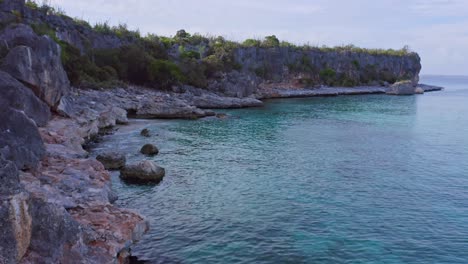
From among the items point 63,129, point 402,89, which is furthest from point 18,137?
point 402,89

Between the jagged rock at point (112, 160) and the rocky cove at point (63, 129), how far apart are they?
2026 millimetres

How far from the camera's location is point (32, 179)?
69.6ft

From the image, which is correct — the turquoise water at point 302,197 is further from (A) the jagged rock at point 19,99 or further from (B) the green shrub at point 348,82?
(B) the green shrub at point 348,82

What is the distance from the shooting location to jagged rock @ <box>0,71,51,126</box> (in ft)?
88.4

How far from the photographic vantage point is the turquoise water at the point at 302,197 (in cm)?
2114

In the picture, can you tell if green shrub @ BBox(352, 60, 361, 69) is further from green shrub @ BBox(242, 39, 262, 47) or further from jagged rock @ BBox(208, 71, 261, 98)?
jagged rock @ BBox(208, 71, 261, 98)

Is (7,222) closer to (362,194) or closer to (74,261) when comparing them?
(74,261)

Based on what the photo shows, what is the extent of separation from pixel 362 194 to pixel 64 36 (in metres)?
81.9

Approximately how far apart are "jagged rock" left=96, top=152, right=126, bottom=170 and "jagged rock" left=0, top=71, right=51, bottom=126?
20.4 ft

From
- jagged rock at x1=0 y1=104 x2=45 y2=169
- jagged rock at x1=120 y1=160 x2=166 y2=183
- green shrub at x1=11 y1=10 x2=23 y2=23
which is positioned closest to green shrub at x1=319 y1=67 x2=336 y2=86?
green shrub at x1=11 y1=10 x2=23 y2=23

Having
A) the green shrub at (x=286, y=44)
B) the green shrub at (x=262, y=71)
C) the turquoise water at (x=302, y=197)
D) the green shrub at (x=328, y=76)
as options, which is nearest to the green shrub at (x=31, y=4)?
the turquoise water at (x=302, y=197)

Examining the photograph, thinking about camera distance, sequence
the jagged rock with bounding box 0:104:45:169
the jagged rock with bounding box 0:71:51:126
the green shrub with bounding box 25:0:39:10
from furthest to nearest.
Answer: the green shrub with bounding box 25:0:39:10
the jagged rock with bounding box 0:71:51:126
the jagged rock with bounding box 0:104:45:169

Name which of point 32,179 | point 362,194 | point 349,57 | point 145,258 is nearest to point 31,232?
point 145,258

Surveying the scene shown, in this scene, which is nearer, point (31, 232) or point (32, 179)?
point (31, 232)
